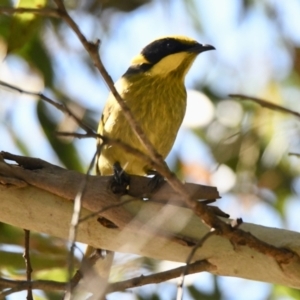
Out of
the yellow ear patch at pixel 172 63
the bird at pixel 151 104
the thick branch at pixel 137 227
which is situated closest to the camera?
the thick branch at pixel 137 227

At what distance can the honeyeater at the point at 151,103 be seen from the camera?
3.13 m

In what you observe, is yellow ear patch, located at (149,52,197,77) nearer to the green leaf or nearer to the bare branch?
the green leaf

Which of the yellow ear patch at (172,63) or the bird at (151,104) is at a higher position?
the yellow ear patch at (172,63)

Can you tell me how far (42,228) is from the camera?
2205mm

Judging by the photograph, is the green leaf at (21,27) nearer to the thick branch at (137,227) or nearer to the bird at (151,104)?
the bird at (151,104)

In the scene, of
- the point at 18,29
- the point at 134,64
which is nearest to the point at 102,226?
the point at 18,29

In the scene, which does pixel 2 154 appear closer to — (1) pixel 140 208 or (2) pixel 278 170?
(1) pixel 140 208

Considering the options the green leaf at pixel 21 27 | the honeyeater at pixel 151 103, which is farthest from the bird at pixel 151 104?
the green leaf at pixel 21 27

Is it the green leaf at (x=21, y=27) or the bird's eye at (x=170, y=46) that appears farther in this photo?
the bird's eye at (x=170, y=46)

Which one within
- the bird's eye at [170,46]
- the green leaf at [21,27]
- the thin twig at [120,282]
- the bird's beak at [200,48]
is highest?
the bird's eye at [170,46]

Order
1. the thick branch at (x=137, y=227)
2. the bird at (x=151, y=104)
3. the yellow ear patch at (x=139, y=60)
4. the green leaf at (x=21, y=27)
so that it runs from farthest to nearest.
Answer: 1. the yellow ear patch at (x=139, y=60)
2. the bird at (x=151, y=104)
3. the green leaf at (x=21, y=27)
4. the thick branch at (x=137, y=227)

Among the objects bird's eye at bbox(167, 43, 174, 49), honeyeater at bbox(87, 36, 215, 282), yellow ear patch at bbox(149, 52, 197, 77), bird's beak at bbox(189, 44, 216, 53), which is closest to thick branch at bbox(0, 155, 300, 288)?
honeyeater at bbox(87, 36, 215, 282)

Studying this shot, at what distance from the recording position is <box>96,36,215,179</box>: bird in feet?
10.3

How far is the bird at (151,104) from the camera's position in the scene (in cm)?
313
